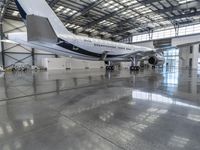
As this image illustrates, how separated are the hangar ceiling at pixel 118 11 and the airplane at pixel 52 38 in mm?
5443

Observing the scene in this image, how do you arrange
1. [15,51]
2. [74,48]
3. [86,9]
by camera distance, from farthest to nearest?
[15,51] → [86,9] → [74,48]

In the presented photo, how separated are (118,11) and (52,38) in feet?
41.6

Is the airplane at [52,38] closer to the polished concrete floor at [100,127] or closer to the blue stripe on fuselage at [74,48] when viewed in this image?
the blue stripe on fuselage at [74,48]

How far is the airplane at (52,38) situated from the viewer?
602 centimetres

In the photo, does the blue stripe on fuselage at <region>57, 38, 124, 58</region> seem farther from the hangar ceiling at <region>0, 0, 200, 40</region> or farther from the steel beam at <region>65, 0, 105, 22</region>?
the hangar ceiling at <region>0, 0, 200, 40</region>

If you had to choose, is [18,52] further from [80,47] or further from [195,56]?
[195,56]

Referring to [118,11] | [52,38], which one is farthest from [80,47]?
[118,11]

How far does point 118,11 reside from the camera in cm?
1692

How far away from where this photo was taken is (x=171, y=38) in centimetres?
2331

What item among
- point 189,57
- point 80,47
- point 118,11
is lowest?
point 80,47

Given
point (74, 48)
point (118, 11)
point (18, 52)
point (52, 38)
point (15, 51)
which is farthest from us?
point (18, 52)

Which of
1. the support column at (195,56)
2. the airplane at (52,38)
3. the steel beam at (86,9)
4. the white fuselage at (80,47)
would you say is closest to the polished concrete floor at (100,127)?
the airplane at (52,38)

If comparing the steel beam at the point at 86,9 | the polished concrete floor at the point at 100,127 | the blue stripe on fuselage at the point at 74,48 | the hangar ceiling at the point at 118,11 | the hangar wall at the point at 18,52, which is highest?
the hangar ceiling at the point at 118,11

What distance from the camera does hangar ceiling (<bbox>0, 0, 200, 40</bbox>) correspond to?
14.9m
